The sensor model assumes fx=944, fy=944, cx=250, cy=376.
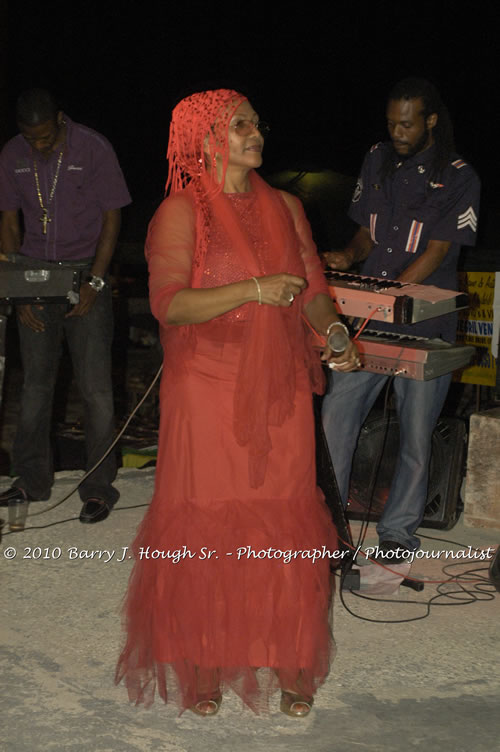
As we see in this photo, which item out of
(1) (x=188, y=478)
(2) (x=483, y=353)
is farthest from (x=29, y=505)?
(2) (x=483, y=353)

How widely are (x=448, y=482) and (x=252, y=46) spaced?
558 inches

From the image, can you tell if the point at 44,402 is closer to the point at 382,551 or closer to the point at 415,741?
the point at 382,551

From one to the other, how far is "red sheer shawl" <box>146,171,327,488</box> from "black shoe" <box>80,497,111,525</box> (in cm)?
203

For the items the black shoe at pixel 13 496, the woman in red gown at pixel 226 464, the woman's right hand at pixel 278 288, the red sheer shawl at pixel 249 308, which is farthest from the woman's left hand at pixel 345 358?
the black shoe at pixel 13 496

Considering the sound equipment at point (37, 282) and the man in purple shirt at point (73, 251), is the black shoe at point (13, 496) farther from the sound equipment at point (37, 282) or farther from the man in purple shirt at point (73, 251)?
the sound equipment at point (37, 282)

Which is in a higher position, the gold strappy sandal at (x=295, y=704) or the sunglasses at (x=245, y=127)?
the sunglasses at (x=245, y=127)

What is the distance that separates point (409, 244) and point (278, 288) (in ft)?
5.67

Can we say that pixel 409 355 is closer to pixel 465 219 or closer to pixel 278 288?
pixel 465 219

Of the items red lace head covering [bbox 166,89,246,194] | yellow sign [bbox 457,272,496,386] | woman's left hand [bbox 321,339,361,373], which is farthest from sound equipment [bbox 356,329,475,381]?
yellow sign [bbox 457,272,496,386]

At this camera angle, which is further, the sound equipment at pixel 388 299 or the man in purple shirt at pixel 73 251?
the man in purple shirt at pixel 73 251

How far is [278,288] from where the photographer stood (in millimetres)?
2674

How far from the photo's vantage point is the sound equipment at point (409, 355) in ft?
13.0

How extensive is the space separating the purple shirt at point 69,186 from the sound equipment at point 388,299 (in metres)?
1.45

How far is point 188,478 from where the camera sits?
2.89 meters
